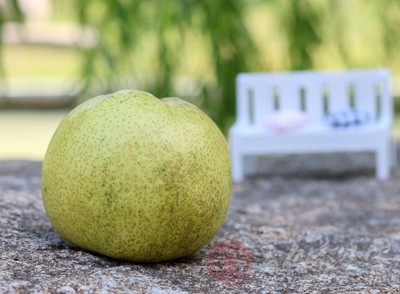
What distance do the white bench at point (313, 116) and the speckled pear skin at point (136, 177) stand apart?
225cm

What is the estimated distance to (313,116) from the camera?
5453mm

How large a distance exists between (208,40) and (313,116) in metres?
0.75

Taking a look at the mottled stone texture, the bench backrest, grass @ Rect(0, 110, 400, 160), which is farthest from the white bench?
grass @ Rect(0, 110, 400, 160)

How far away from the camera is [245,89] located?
214 inches

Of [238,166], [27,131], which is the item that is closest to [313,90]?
[238,166]

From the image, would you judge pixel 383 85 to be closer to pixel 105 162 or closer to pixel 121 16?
pixel 121 16

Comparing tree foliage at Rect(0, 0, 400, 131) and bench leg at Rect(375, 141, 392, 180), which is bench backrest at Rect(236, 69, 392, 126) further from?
bench leg at Rect(375, 141, 392, 180)

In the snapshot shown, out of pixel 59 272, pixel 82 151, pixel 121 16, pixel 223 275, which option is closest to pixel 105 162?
pixel 82 151

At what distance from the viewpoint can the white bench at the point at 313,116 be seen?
193 inches

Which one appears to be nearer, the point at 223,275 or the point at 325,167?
the point at 223,275

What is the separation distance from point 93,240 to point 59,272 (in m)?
0.16

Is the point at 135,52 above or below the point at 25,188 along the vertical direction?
above

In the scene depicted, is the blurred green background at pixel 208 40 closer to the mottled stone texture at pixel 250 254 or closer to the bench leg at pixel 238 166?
the bench leg at pixel 238 166

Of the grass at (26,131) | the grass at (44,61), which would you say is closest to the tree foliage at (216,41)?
the grass at (26,131)
